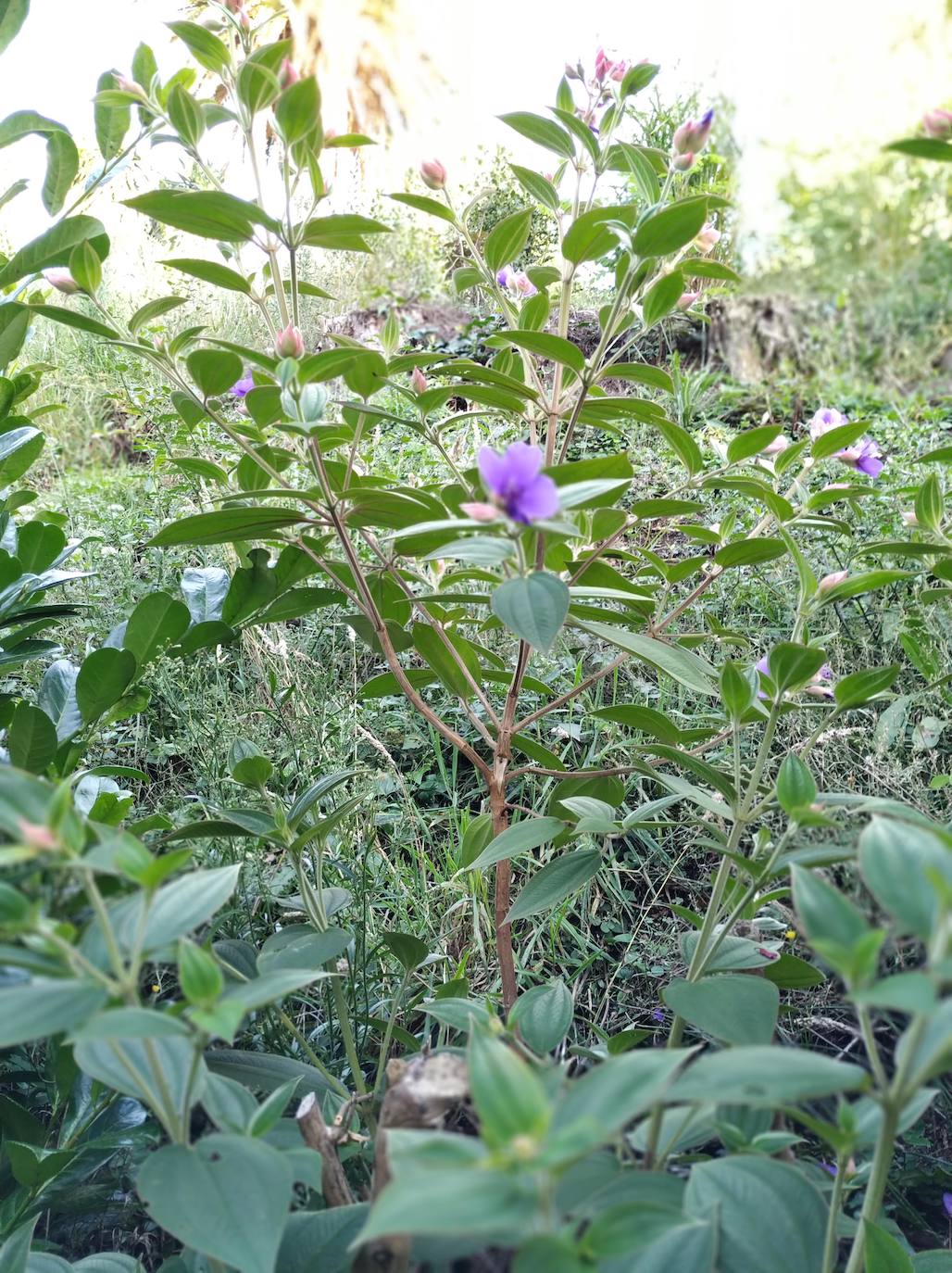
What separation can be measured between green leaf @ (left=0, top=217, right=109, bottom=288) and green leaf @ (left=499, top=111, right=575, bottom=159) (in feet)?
1.33

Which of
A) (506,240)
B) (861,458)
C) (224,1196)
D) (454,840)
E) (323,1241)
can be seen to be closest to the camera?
(224,1196)

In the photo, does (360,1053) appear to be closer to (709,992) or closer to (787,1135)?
(709,992)

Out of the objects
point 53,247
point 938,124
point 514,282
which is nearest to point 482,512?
point 938,124

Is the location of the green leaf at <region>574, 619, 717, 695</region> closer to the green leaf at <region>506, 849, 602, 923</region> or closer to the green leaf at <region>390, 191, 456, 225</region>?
the green leaf at <region>506, 849, 602, 923</region>

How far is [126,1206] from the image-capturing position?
2.85ft

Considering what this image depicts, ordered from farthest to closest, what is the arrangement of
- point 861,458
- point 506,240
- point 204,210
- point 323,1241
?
point 861,458 → point 506,240 → point 204,210 → point 323,1241

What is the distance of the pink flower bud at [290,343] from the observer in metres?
0.82

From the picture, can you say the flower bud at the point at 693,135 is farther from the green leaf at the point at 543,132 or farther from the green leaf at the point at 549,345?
the green leaf at the point at 549,345

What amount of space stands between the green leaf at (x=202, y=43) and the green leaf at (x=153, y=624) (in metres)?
0.49

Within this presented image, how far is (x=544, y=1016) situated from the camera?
2.64ft

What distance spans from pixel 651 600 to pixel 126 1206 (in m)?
0.73

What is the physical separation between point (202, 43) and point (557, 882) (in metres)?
0.82

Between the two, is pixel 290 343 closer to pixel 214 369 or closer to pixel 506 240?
pixel 214 369

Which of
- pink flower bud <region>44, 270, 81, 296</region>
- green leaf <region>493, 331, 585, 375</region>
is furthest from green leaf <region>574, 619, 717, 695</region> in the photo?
pink flower bud <region>44, 270, 81, 296</region>
